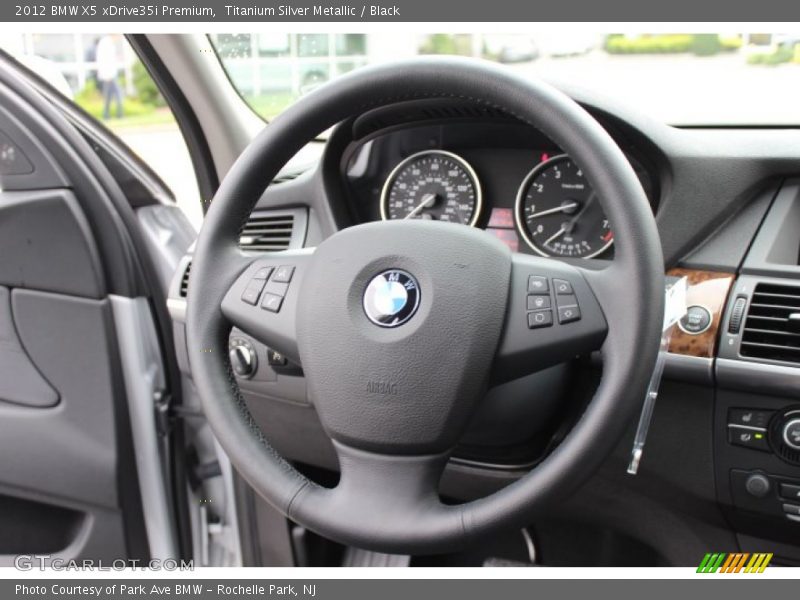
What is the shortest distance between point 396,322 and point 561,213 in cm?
49

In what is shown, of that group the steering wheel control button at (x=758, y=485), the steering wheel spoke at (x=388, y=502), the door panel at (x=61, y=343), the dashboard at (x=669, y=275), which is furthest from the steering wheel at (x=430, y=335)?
the door panel at (x=61, y=343)

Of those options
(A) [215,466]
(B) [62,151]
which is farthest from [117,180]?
(A) [215,466]

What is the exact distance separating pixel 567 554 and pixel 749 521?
532 mm

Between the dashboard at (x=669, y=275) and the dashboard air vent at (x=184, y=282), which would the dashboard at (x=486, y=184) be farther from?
the dashboard air vent at (x=184, y=282)

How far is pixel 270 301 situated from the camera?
1057 mm

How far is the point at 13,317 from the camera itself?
5.65 ft

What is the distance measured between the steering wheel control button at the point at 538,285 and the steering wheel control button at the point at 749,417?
426 mm

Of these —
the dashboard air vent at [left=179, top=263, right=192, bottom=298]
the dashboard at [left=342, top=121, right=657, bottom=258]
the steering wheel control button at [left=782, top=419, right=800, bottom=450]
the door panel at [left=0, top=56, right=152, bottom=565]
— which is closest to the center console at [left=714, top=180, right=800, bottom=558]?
the steering wheel control button at [left=782, top=419, right=800, bottom=450]

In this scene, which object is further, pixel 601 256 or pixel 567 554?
pixel 567 554

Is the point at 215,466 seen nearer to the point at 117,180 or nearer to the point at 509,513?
the point at 117,180

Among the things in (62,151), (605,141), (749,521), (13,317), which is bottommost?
(749,521)

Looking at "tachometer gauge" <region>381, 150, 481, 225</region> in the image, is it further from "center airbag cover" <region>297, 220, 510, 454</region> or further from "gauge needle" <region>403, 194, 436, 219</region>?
"center airbag cover" <region>297, 220, 510, 454</region>

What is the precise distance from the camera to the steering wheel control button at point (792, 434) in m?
1.12
